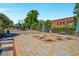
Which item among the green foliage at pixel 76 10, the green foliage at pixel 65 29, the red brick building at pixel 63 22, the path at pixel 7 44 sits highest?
the green foliage at pixel 76 10

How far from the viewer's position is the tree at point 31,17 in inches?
121

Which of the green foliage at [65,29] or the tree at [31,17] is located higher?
the tree at [31,17]

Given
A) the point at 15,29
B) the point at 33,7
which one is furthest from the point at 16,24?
the point at 33,7

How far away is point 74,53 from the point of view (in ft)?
9.89

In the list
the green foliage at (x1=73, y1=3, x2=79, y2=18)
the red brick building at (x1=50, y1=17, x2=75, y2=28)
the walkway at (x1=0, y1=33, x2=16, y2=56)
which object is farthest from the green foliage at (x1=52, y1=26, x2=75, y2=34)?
the walkway at (x1=0, y1=33, x2=16, y2=56)

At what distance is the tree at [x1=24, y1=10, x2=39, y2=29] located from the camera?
3064mm

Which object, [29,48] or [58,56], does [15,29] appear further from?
[58,56]

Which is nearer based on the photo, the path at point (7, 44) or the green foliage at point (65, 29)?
the path at point (7, 44)

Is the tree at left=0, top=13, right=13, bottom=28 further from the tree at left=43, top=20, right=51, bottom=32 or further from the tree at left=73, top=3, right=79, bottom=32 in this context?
the tree at left=73, top=3, right=79, bottom=32

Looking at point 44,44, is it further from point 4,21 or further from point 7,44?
point 4,21

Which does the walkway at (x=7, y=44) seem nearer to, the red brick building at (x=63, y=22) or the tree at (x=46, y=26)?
the tree at (x=46, y=26)

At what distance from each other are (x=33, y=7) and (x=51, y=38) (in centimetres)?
40

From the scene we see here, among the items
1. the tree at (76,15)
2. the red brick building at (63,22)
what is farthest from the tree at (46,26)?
the tree at (76,15)

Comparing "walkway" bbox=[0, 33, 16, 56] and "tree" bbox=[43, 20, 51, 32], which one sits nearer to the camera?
"walkway" bbox=[0, 33, 16, 56]
